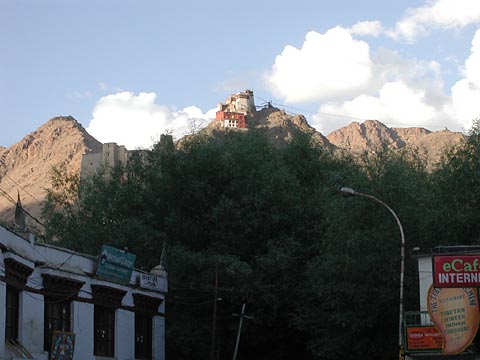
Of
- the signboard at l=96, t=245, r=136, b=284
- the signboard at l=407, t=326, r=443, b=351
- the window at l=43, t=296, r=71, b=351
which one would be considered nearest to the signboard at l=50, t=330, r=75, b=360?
the window at l=43, t=296, r=71, b=351

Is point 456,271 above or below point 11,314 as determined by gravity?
above

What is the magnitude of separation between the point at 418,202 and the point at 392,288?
4.49 m

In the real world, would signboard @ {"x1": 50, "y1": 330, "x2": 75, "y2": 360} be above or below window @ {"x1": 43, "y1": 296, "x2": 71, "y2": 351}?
below

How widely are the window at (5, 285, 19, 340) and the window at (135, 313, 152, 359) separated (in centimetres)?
995

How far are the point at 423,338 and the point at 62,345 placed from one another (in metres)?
14.4

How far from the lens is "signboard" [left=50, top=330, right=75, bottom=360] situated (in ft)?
99.5

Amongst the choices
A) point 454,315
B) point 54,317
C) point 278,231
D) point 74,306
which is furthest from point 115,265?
point 454,315

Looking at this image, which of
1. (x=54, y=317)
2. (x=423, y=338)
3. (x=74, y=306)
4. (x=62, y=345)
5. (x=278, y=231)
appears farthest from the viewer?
(x=278, y=231)

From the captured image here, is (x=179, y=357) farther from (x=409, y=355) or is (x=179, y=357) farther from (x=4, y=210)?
(x=4, y=210)

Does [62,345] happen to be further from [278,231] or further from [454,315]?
[278,231]

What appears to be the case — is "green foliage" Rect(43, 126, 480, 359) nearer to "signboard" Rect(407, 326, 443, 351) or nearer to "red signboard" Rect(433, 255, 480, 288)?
"signboard" Rect(407, 326, 443, 351)

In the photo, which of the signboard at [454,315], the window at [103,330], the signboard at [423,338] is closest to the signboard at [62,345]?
the window at [103,330]

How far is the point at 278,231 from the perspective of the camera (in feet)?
151

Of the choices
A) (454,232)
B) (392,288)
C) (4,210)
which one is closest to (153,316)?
(392,288)
